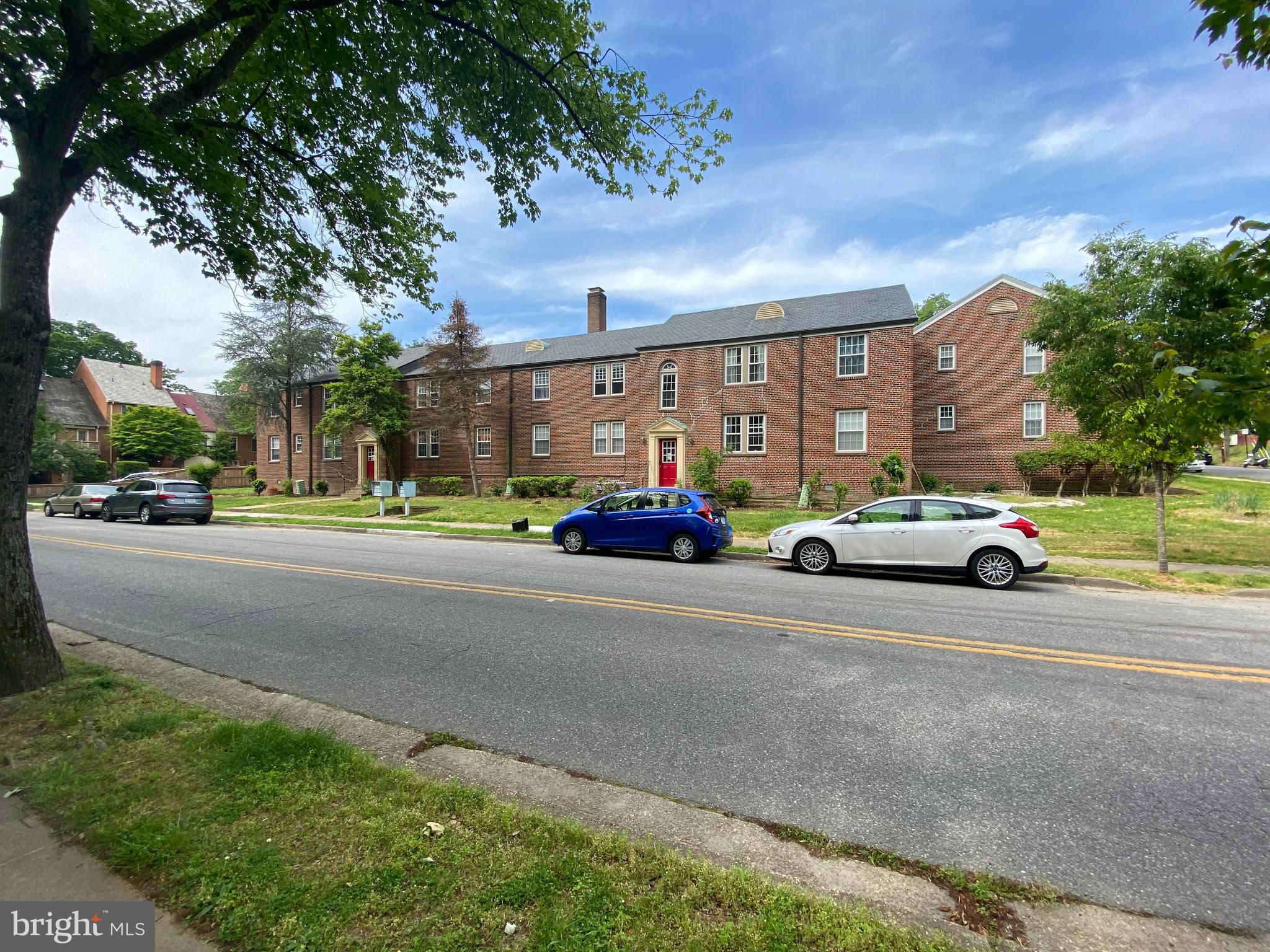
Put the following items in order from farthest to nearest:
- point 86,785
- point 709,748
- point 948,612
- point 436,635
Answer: point 948,612 < point 436,635 < point 709,748 < point 86,785

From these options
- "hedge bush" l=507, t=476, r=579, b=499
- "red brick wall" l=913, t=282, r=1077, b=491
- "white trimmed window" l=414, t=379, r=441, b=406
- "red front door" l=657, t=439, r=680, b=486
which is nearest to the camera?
A: "red brick wall" l=913, t=282, r=1077, b=491

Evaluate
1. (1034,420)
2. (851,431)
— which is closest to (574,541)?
(851,431)

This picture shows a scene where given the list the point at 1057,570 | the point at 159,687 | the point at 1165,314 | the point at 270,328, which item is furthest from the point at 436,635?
the point at 270,328

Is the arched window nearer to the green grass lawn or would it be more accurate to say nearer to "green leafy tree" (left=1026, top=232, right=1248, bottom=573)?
the green grass lawn

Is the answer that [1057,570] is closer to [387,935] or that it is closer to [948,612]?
[948,612]

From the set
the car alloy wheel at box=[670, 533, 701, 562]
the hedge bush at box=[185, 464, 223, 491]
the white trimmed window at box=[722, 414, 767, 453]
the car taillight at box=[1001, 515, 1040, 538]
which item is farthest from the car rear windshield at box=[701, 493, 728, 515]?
A: the hedge bush at box=[185, 464, 223, 491]

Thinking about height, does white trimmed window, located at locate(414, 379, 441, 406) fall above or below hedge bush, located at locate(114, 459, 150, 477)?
above

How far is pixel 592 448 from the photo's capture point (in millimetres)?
28531

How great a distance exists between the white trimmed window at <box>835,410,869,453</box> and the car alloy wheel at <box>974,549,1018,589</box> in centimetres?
1328

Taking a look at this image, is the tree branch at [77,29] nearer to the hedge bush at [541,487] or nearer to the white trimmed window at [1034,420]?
the hedge bush at [541,487]

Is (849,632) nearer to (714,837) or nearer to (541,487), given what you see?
(714,837)

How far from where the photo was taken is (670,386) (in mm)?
25859

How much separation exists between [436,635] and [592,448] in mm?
22432

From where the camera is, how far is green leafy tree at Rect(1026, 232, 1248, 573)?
9312 mm
